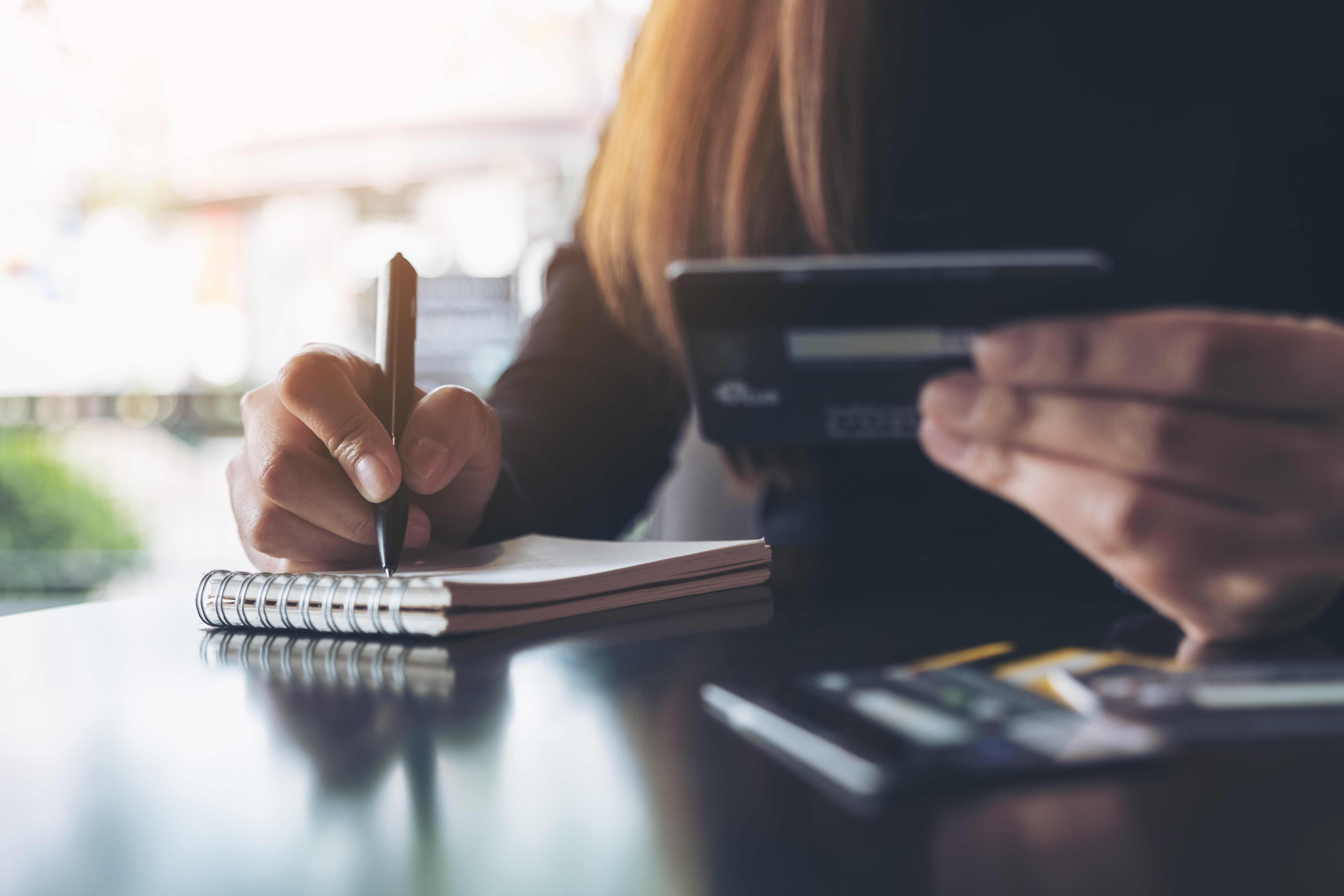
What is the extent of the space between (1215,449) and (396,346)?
432mm

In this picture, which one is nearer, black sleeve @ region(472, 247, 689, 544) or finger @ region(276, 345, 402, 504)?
finger @ region(276, 345, 402, 504)

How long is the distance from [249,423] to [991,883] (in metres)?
0.51

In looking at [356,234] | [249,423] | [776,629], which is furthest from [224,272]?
[776,629]

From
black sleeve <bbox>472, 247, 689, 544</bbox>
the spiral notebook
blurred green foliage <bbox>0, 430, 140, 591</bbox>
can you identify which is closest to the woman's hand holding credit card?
the spiral notebook

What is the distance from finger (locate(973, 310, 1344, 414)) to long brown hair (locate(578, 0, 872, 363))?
0.49 meters

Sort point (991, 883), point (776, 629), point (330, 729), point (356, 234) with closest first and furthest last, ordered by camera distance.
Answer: point (991, 883), point (330, 729), point (776, 629), point (356, 234)

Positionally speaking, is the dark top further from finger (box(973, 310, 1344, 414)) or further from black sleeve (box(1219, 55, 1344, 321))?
finger (box(973, 310, 1344, 414))

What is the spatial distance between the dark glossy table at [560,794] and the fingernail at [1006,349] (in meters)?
0.11

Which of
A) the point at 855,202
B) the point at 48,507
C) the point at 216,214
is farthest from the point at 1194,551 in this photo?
the point at 48,507

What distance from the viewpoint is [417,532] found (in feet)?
1.94

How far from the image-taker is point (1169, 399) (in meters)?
0.37

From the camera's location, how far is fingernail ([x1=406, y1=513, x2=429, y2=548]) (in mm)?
590

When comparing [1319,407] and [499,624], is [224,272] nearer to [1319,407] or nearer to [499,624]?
[499,624]

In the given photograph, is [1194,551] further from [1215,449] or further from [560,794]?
[560,794]
